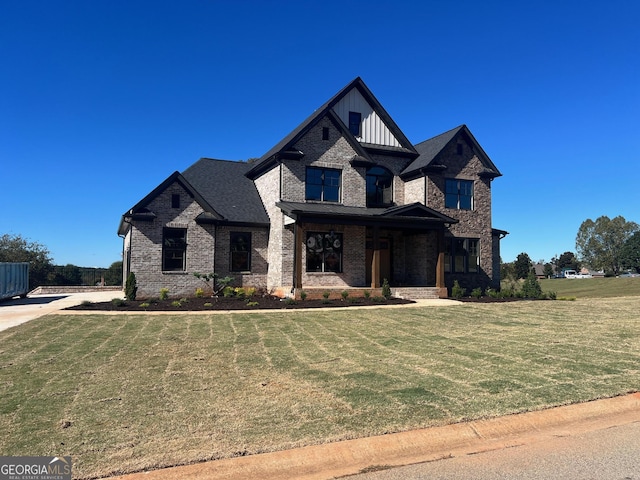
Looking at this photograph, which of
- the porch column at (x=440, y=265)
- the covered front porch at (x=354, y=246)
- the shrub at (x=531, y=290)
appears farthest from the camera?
the porch column at (x=440, y=265)

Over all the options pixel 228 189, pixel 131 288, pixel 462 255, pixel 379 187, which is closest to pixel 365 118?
pixel 379 187

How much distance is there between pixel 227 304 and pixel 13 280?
38.7ft

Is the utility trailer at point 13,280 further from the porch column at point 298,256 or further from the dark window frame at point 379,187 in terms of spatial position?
the dark window frame at point 379,187

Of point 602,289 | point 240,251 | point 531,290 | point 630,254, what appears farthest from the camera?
point 630,254

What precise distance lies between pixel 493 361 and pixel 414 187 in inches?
720

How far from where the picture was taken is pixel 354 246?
23.1 meters

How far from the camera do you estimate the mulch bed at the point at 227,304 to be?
54.5 feet

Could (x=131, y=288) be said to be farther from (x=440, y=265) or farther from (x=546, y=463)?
(x=546, y=463)

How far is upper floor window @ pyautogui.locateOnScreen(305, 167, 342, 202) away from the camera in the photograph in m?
22.9

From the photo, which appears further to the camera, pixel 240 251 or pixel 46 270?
pixel 46 270

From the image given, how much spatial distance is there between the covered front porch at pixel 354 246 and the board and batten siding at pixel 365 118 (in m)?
4.92

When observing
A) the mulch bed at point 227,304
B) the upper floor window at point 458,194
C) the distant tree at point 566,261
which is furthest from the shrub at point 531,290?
the distant tree at point 566,261

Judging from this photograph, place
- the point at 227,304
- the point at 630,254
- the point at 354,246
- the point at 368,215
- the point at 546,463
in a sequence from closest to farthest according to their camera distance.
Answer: the point at 546,463 → the point at 227,304 → the point at 368,215 → the point at 354,246 → the point at 630,254

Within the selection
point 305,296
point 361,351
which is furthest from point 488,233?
point 361,351
